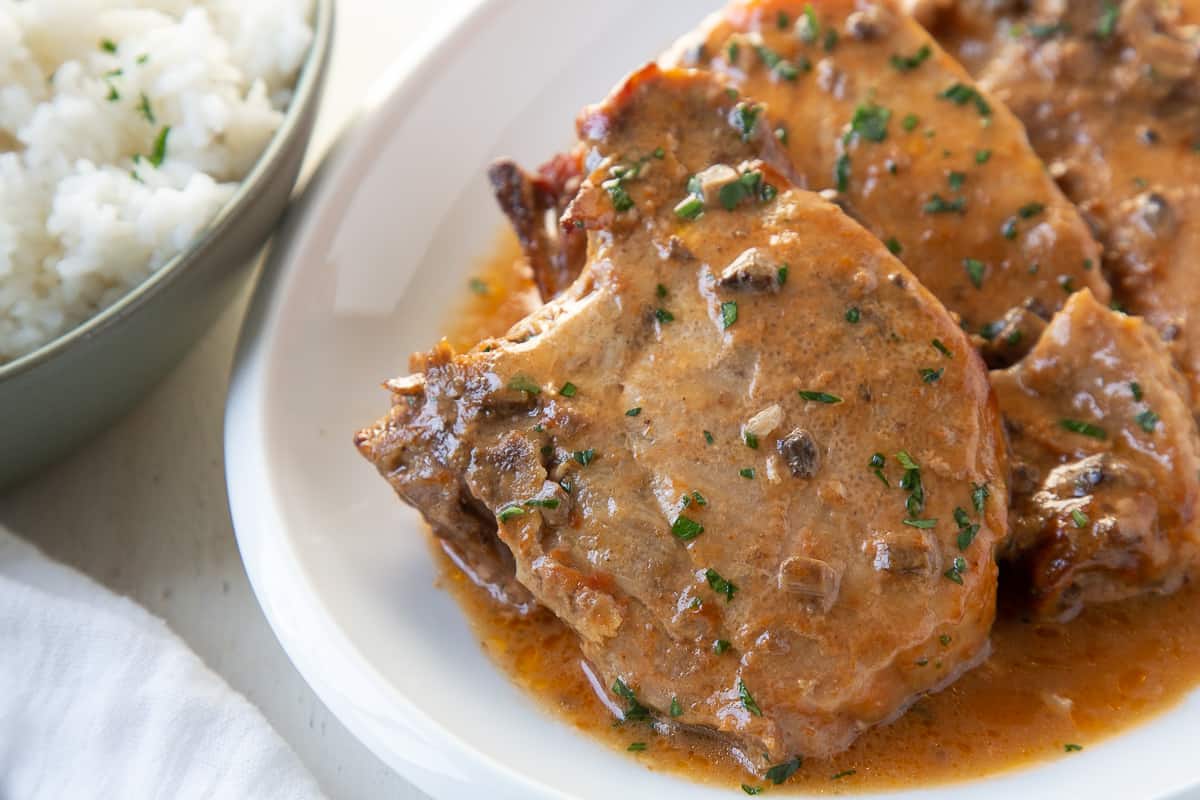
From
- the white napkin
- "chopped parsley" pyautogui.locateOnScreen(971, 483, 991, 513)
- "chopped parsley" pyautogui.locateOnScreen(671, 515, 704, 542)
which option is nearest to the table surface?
the white napkin

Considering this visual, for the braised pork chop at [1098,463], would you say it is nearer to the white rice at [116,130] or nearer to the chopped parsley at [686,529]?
the chopped parsley at [686,529]

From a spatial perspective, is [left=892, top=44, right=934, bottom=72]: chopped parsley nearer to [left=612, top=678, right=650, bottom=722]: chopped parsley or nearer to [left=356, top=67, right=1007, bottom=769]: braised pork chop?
[left=356, top=67, right=1007, bottom=769]: braised pork chop

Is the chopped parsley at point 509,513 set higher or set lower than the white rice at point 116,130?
lower

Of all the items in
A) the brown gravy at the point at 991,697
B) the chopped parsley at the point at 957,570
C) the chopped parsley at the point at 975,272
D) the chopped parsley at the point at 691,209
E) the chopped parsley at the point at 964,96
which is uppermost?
the chopped parsley at the point at 691,209

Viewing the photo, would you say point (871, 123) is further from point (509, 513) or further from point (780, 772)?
point (780, 772)

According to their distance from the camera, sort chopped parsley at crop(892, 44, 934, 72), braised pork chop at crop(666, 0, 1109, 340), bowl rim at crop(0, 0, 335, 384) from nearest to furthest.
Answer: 1. bowl rim at crop(0, 0, 335, 384)
2. braised pork chop at crop(666, 0, 1109, 340)
3. chopped parsley at crop(892, 44, 934, 72)

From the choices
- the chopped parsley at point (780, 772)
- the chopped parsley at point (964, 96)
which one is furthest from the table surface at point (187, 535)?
the chopped parsley at point (964, 96)

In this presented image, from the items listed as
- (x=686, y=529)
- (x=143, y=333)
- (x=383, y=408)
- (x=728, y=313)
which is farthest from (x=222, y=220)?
(x=686, y=529)

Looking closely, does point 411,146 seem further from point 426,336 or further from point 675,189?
point 675,189
